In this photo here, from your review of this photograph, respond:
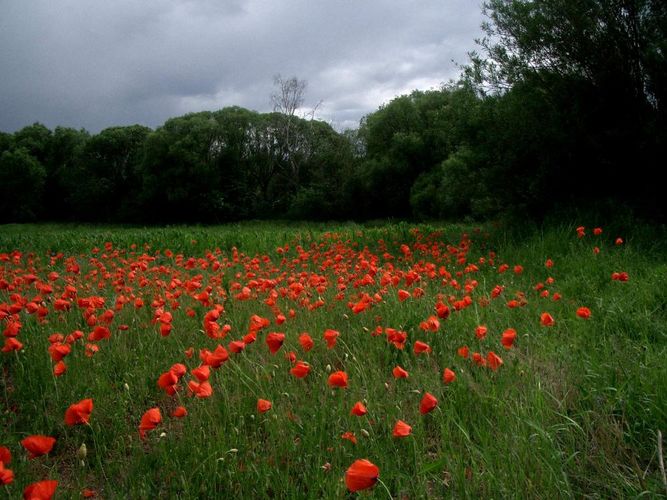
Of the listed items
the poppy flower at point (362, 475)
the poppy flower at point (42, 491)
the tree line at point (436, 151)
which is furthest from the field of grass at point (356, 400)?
the tree line at point (436, 151)

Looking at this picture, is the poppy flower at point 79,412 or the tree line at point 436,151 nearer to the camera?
the poppy flower at point 79,412

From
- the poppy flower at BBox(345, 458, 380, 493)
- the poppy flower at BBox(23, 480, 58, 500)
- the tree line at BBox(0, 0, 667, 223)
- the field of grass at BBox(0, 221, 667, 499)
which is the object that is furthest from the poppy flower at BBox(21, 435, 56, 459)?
the tree line at BBox(0, 0, 667, 223)

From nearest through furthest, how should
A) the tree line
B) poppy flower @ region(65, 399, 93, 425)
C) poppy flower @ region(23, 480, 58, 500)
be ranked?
poppy flower @ region(23, 480, 58, 500)
poppy flower @ region(65, 399, 93, 425)
the tree line

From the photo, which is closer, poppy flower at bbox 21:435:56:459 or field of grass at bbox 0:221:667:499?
poppy flower at bbox 21:435:56:459

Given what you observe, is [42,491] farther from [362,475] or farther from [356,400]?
[356,400]

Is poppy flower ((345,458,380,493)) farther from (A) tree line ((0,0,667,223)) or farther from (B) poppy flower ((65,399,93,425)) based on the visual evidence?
(A) tree line ((0,0,667,223))

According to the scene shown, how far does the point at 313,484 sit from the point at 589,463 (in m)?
1.17

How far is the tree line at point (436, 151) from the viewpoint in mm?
8039

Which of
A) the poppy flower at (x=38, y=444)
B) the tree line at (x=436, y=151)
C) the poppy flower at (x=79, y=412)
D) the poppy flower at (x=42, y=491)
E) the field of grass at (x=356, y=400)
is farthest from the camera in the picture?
the tree line at (x=436, y=151)

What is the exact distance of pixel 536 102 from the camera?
8266 millimetres

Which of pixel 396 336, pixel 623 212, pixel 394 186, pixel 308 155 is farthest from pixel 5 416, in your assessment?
pixel 308 155

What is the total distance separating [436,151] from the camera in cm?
2684

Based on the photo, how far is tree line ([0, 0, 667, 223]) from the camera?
8039 millimetres

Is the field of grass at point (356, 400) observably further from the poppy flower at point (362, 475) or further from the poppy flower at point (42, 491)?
the poppy flower at point (42, 491)
